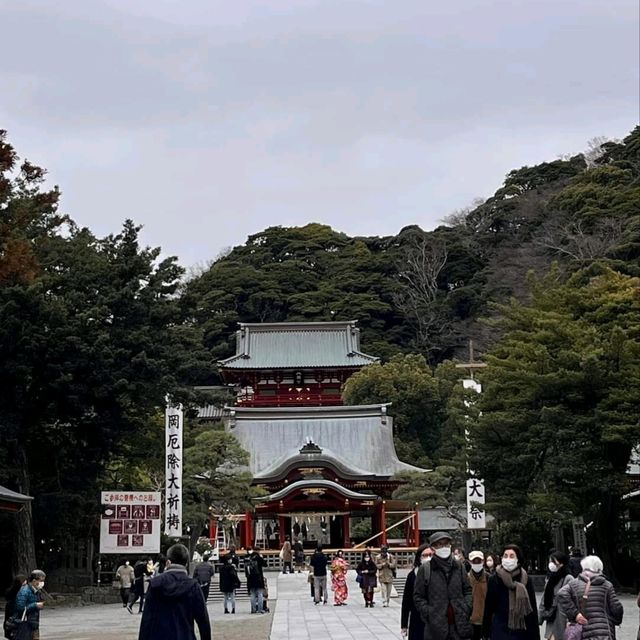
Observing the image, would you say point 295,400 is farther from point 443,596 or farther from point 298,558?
point 443,596

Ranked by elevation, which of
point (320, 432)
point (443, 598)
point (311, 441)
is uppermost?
point (320, 432)

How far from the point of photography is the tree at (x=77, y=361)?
874 inches

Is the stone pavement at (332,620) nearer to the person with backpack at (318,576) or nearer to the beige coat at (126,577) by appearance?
the person with backpack at (318,576)

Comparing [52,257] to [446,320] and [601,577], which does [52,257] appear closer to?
[601,577]

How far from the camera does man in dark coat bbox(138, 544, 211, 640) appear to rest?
20.1ft

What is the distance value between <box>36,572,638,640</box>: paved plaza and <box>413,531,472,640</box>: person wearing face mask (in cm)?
653

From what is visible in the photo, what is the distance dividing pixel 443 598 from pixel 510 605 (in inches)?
30.4

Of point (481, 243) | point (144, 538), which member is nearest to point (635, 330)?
point (144, 538)

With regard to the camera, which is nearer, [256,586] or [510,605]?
[510,605]

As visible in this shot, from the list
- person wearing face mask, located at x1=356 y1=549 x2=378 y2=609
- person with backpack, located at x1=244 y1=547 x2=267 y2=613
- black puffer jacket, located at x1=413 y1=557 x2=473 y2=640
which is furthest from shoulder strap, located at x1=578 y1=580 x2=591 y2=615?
person with backpack, located at x1=244 y1=547 x2=267 y2=613

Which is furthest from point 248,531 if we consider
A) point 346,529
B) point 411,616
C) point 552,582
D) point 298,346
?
point 411,616

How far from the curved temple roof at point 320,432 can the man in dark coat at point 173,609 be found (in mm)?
36591

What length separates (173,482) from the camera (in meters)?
27.4

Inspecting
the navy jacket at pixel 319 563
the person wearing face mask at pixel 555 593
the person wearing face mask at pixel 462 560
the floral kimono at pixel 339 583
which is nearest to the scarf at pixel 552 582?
the person wearing face mask at pixel 555 593
